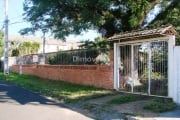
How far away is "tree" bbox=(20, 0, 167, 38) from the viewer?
711 inches

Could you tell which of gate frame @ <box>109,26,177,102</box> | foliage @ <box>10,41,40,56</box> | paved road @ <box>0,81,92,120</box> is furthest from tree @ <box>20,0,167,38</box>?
foliage @ <box>10,41,40,56</box>

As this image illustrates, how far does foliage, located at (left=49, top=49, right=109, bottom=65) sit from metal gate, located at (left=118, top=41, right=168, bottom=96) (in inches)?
98.8

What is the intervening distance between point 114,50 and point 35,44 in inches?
A: 1579

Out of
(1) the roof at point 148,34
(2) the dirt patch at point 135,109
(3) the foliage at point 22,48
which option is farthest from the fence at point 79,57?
(3) the foliage at point 22,48

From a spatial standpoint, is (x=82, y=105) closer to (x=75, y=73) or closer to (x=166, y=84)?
(x=166, y=84)

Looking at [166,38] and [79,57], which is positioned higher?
[166,38]

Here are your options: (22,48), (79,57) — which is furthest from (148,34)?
(22,48)

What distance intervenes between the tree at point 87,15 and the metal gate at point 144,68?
192 cm

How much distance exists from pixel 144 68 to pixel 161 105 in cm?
344

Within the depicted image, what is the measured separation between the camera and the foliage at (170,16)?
1933cm

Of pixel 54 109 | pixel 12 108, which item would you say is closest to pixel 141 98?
pixel 54 109

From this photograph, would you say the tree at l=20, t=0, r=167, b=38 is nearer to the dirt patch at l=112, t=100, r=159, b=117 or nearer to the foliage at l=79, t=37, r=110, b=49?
the foliage at l=79, t=37, r=110, b=49

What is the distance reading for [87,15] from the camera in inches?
721

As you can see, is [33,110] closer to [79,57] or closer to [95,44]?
[95,44]
